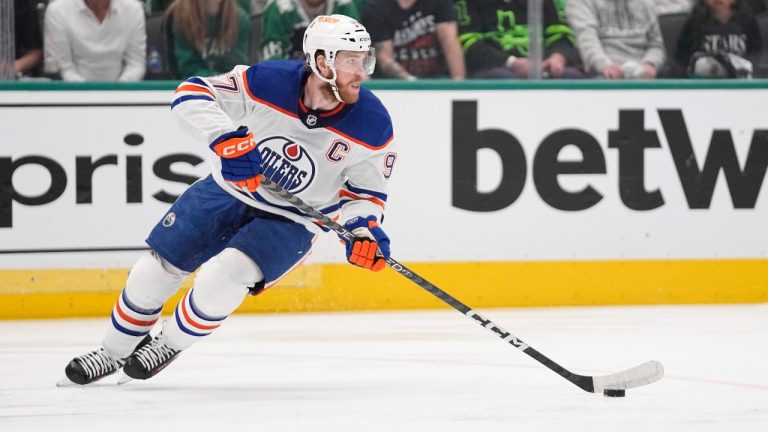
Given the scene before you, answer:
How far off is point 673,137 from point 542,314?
100 centimetres

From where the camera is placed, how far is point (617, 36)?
609cm

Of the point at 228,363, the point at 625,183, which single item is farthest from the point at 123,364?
the point at 625,183

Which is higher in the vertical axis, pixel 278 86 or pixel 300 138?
pixel 278 86

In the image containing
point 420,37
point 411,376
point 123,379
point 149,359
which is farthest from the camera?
point 420,37

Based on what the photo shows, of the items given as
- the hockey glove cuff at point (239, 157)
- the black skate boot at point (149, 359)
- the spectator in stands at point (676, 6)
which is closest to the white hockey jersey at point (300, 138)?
the hockey glove cuff at point (239, 157)

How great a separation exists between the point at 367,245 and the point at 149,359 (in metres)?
0.70

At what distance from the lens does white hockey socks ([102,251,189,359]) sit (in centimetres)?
391

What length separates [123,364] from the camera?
3973 mm

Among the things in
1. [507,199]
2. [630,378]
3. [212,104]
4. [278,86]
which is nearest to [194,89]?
[212,104]

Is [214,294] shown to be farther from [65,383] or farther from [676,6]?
[676,6]

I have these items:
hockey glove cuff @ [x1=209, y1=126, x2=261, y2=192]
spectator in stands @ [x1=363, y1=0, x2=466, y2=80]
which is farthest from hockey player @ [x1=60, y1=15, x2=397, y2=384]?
spectator in stands @ [x1=363, y1=0, x2=466, y2=80]

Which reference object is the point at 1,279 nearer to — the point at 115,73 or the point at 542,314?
the point at 115,73

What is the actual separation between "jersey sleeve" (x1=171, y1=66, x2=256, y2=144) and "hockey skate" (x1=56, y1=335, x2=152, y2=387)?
2.35 feet

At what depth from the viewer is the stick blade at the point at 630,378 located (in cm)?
371
